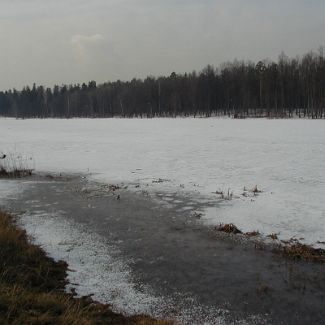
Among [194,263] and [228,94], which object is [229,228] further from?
[228,94]

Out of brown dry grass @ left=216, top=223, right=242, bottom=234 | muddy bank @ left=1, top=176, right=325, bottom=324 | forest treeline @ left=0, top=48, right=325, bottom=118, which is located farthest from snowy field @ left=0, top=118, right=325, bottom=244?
forest treeline @ left=0, top=48, right=325, bottom=118

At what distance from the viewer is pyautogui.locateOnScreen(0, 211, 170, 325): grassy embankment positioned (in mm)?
5266

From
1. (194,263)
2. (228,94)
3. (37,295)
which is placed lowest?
(194,263)

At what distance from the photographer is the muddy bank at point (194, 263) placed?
6.36 metres

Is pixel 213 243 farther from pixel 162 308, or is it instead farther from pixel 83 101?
pixel 83 101

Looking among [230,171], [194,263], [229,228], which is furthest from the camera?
[230,171]

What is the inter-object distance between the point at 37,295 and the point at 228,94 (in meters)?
87.8

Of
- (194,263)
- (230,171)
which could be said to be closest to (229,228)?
(194,263)

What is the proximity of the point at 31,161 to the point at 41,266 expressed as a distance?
15908 mm

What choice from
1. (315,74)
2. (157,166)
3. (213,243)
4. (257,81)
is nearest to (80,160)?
(157,166)

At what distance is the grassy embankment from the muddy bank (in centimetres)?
94

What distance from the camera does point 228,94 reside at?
3578 inches

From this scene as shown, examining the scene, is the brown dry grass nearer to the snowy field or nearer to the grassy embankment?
the snowy field

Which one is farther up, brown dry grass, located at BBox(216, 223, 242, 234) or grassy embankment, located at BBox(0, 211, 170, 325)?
grassy embankment, located at BBox(0, 211, 170, 325)
